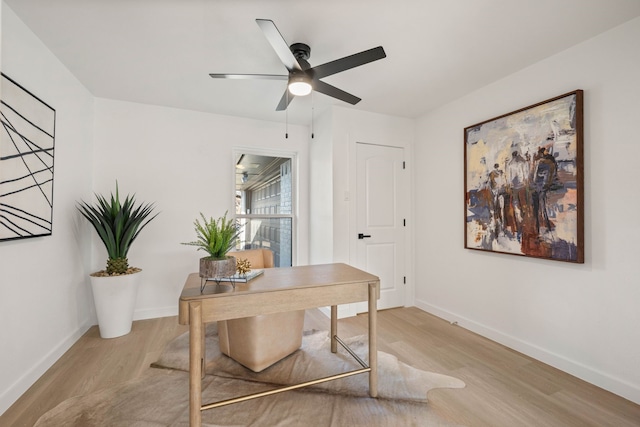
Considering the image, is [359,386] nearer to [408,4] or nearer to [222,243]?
[222,243]

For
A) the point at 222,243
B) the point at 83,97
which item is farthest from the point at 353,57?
the point at 83,97

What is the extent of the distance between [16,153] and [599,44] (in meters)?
4.07

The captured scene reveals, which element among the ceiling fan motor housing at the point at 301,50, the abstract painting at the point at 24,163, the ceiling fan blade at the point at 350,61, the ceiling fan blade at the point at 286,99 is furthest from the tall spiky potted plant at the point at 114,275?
the ceiling fan blade at the point at 350,61

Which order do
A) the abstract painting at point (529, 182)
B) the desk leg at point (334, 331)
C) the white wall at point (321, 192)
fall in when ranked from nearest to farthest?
1. the abstract painting at point (529, 182)
2. the desk leg at point (334, 331)
3. the white wall at point (321, 192)

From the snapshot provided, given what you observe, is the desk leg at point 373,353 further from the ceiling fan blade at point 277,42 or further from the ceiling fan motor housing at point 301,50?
the ceiling fan motor housing at point 301,50

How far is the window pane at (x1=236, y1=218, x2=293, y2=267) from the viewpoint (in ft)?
12.7

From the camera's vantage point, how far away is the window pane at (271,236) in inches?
152

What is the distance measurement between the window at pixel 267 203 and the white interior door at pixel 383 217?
3.53ft

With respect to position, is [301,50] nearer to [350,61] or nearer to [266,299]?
[350,61]

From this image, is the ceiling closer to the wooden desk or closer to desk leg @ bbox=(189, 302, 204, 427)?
the wooden desk

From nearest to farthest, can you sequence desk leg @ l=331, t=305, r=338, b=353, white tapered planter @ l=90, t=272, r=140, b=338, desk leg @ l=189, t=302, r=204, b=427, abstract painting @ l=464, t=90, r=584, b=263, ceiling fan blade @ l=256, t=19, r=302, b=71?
desk leg @ l=189, t=302, r=204, b=427
ceiling fan blade @ l=256, t=19, r=302, b=71
abstract painting @ l=464, t=90, r=584, b=263
desk leg @ l=331, t=305, r=338, b=353
white tapered planter @ l=90, t=272, r=140, b=338

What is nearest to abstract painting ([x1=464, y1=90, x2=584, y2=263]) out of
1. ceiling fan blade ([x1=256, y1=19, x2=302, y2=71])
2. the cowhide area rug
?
the cowhide area rug

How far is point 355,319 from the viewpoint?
3.21 metres

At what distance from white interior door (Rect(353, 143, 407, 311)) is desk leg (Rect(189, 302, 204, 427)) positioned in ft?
7.39
